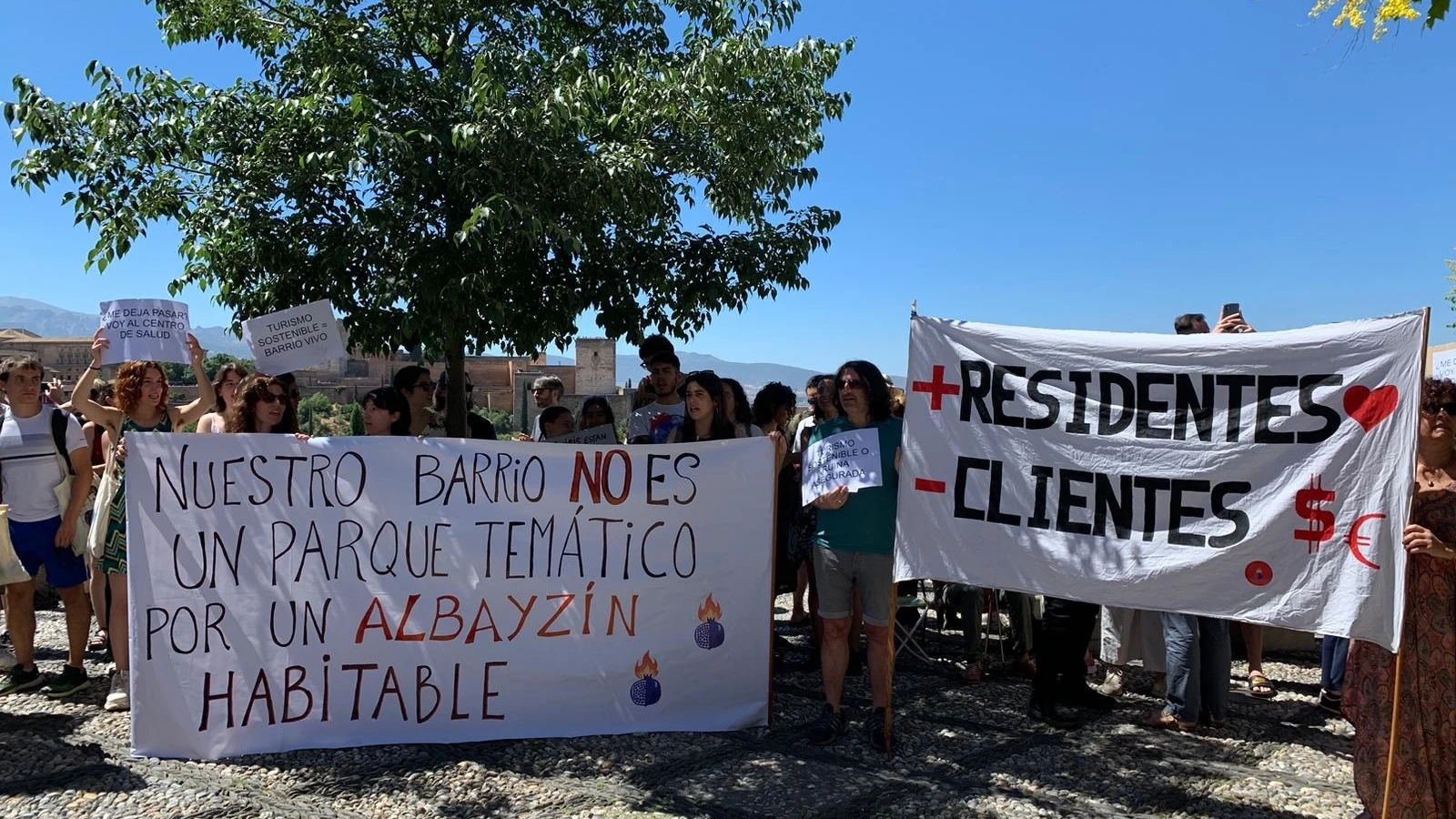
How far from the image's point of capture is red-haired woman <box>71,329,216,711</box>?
16.6 ft

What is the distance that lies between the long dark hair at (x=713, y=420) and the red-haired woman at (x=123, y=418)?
101 inches

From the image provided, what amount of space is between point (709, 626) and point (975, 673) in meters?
1.94

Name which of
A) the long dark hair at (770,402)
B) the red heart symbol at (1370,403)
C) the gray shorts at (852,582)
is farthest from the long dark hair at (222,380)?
the red heart symbol at (1370,403)

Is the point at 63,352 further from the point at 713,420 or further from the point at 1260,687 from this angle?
the point at 1260,687

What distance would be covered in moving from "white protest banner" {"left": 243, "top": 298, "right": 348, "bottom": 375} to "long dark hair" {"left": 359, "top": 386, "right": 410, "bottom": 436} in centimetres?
30

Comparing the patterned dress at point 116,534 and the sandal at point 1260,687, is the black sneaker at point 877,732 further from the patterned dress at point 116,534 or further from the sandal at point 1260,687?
the patterned dress at point 116,534

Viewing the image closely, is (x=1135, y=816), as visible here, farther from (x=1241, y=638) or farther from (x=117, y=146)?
(x=117, y=146)

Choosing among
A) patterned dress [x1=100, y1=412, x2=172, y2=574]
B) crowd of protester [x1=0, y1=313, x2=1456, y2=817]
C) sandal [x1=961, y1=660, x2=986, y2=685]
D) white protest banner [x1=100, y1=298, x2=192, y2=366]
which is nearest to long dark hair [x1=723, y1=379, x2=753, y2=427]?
Answer: crowd of protester [x1=0, y1=313, x2=1456, y2=817]

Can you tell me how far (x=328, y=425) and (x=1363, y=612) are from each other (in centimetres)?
4472

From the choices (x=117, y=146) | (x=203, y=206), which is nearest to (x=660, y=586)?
(x=203, y=206)

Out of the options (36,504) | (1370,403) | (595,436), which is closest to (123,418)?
(36,504)

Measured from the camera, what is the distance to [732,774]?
430cm

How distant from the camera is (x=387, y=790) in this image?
404 cm

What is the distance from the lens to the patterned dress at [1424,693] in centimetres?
348
